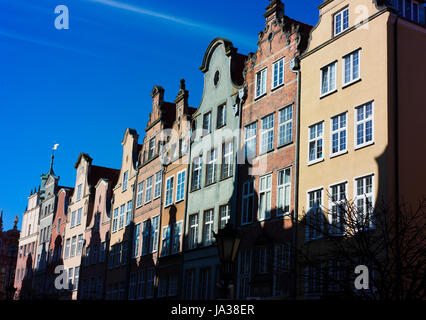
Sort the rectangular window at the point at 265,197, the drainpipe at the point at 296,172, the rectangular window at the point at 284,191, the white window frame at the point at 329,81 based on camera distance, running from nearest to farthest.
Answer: the drainpipe at the point at 296,172 → the white window frame at the point at 329,81 → the rectangular window at the point at 284,191 → the rectangular window at the point at 265,197

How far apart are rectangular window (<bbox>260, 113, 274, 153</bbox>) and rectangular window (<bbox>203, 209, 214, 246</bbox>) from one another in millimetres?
5692

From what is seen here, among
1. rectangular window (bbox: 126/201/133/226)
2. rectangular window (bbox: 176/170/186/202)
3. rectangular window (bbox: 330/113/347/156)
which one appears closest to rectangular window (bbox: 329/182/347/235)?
rectangular window (bbox: 330/113/347/156)

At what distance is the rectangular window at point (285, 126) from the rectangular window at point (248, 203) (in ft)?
9.45

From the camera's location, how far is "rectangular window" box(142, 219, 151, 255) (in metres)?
42.3

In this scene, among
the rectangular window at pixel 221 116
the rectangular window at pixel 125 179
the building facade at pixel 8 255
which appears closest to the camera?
the rectangular window at pixel 221 116

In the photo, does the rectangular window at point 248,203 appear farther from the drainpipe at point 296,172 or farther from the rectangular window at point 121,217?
the rectangular window at point 121,217

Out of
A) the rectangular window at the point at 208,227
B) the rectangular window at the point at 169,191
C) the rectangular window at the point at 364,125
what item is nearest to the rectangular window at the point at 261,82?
the rectangular window at the point at 208,227

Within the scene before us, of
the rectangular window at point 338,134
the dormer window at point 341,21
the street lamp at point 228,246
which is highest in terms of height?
the dormer window at point 341,21

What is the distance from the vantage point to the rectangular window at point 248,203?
100 feet

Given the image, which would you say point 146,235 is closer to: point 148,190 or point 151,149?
point 148,190

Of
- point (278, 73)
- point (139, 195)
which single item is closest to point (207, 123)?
point (278, 73)

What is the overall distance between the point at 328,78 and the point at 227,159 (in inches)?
333

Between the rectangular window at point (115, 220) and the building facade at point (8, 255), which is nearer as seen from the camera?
the rectangular window at point (115, 220)
